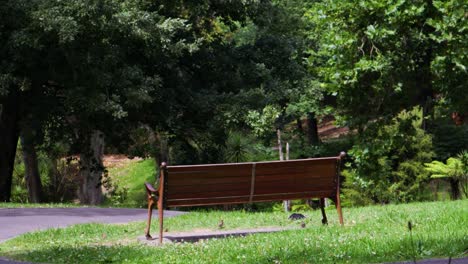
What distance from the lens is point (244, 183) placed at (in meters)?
10.5

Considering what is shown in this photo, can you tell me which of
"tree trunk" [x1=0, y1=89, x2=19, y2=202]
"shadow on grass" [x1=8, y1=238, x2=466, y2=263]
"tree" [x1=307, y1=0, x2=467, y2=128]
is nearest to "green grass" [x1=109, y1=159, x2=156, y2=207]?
"tree trunk" [x1=0, y1=89, x2=19, y2=202]

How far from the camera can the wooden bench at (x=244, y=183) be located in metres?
10.1

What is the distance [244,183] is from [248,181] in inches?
2.2

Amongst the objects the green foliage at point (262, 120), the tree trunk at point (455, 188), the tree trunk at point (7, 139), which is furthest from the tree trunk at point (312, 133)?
the tree trunk at point (455, 188)

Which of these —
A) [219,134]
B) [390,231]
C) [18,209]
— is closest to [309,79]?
[219,134]

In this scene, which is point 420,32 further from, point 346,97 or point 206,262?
point 206,262

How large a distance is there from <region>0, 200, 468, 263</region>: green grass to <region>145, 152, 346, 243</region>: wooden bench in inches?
25.8

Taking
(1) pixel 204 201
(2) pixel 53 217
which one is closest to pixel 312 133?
(2) pixel 53 217

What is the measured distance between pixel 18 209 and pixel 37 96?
7128 millimetres

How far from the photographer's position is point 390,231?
29.0ft

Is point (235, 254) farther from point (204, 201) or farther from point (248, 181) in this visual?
point (248, 181)

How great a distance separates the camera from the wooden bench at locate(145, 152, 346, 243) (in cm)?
1012

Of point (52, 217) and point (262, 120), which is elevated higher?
point (262, 120)

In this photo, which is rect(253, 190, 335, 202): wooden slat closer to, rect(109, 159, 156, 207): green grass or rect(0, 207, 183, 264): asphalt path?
rect(0, 207, 183, 264): asphalt path
